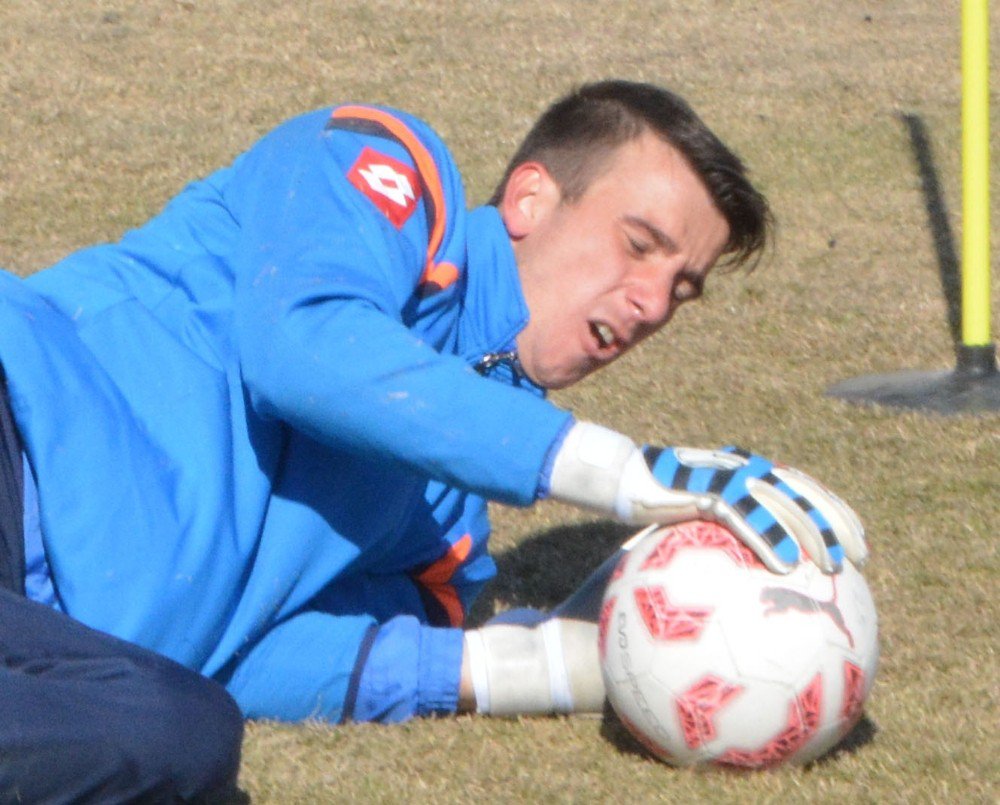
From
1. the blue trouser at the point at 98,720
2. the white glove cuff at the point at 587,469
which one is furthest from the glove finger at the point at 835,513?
the blue trouser at the point at 98,720

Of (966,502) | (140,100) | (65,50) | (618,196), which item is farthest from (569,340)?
(65,50)

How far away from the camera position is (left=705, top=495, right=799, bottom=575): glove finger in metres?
2.47

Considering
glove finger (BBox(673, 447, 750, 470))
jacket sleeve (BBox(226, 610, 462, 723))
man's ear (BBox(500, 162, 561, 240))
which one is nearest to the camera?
glove finger (BBox(673, 447, 750, 470))

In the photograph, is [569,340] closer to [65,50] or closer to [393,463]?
[393,463]

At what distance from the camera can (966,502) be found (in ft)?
12.8

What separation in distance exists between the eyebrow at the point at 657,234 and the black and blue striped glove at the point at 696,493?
1.50 feet

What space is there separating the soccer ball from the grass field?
8 centimetres

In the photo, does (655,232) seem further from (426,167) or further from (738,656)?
(738,656)

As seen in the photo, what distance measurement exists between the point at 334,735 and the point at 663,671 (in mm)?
569

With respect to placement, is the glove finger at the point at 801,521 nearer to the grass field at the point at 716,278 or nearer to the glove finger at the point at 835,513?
the glove finger at the point at 835,513

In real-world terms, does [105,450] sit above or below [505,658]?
above

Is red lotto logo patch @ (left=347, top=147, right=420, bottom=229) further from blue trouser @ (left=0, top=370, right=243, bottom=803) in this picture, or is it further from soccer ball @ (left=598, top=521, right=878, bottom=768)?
blue trouser @ (left=0, top=370, right=243, bottom=803)

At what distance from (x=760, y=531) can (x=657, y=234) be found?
614mm

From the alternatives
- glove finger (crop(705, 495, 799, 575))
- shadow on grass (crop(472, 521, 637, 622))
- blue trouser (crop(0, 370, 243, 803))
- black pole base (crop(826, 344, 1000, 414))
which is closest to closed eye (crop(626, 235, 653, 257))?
glove finger (crop(705, 495, 799, 575))
